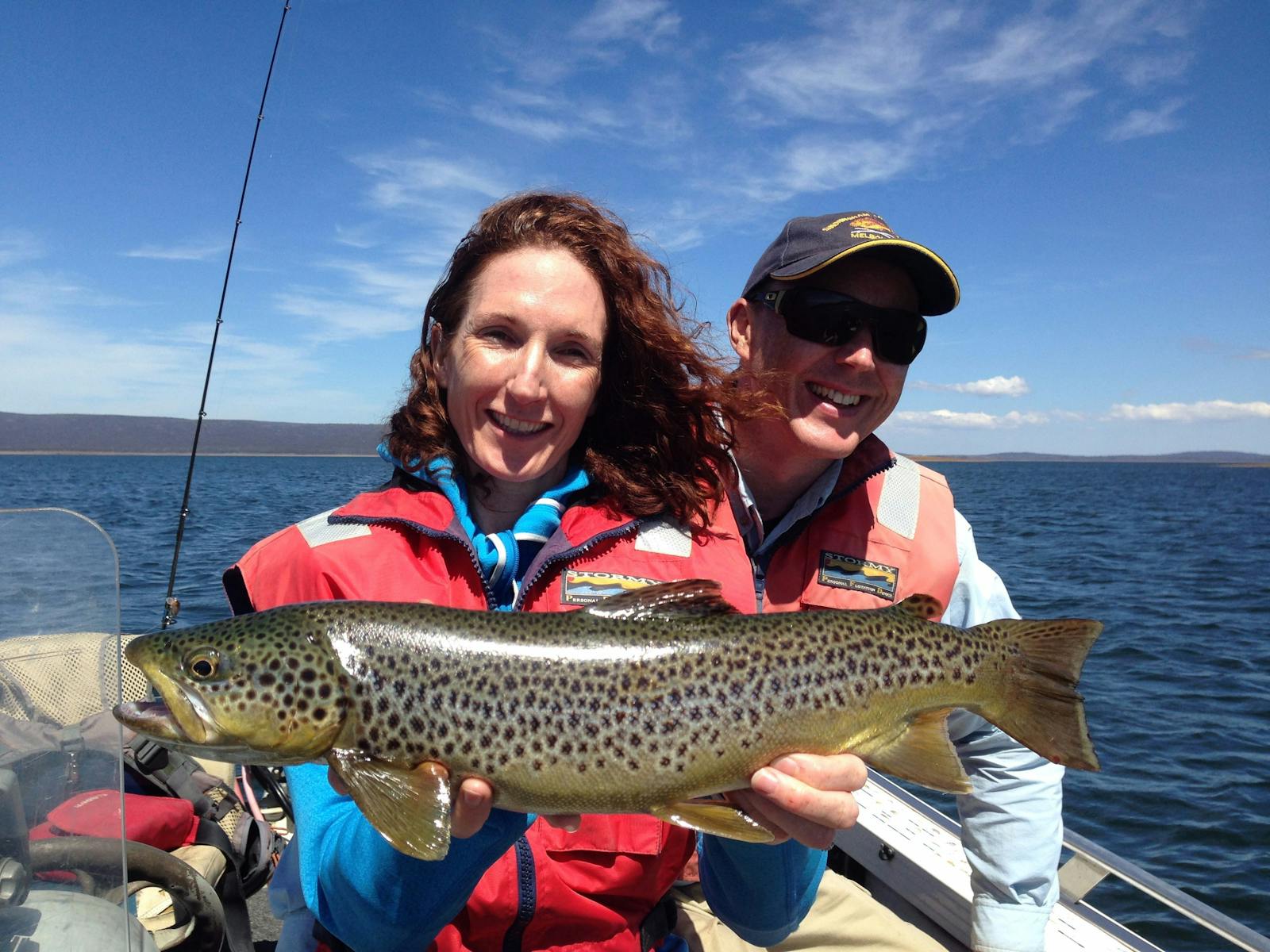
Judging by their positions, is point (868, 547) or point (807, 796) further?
point (868, 547)

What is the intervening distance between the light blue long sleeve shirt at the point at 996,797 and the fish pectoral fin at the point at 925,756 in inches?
58.4

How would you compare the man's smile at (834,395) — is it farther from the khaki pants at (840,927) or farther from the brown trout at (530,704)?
the khaki pants at (840,927)

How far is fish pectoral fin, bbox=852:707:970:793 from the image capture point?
3271 mm

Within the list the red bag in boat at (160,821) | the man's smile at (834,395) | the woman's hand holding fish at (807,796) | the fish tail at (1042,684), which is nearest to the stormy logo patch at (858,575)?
the man's smile at (834,395)

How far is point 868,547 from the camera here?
4.66 meters

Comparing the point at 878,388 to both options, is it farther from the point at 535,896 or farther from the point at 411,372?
the point at 535,896

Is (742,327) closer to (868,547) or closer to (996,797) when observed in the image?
(868,547)

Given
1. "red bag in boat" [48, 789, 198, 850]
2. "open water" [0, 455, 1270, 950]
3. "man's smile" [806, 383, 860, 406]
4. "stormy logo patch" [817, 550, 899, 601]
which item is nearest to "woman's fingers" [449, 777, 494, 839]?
"red bag in boat" [48, 789, 198, 850]

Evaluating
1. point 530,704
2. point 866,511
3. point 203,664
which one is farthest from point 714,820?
point 866,511

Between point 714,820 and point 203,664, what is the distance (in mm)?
1822

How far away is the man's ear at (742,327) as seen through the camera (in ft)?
17.9

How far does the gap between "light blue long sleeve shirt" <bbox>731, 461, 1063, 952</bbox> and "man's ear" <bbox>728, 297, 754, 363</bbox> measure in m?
0.95

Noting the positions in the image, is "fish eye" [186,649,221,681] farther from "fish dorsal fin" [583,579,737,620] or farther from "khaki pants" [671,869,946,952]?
"khaki pants" [671,869,946,952]

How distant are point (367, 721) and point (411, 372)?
6.42 feet
